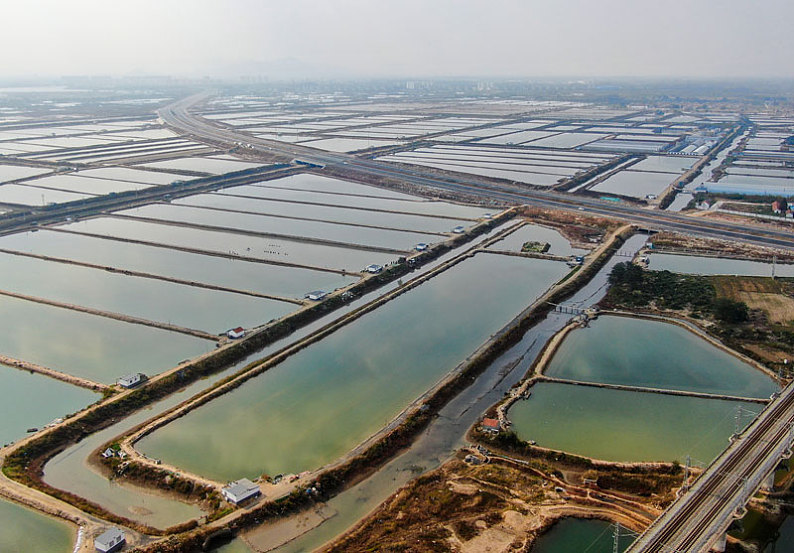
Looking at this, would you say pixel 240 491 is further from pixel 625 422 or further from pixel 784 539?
pixel 784 539

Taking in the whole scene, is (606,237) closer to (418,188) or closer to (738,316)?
(738,316)

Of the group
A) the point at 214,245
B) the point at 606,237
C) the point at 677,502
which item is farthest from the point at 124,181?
the point at 677,502

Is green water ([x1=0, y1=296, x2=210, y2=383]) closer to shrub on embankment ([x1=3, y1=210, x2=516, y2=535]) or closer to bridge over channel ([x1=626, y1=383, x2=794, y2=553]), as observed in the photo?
shrub on embankment ([x1=3, y1=210, x2=516, y2=535])

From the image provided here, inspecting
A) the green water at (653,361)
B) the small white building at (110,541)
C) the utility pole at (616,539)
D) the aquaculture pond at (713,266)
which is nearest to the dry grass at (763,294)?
the aquaculture pond at (713,266)

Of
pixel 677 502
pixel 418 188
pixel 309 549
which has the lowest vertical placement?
pixel 309 549

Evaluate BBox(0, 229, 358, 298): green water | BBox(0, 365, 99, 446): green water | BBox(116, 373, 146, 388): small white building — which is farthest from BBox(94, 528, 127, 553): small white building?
BBox(0, 229, 358, 298): green water

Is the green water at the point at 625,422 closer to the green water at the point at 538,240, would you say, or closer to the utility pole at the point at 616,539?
the utility pole at the point at 616,539
